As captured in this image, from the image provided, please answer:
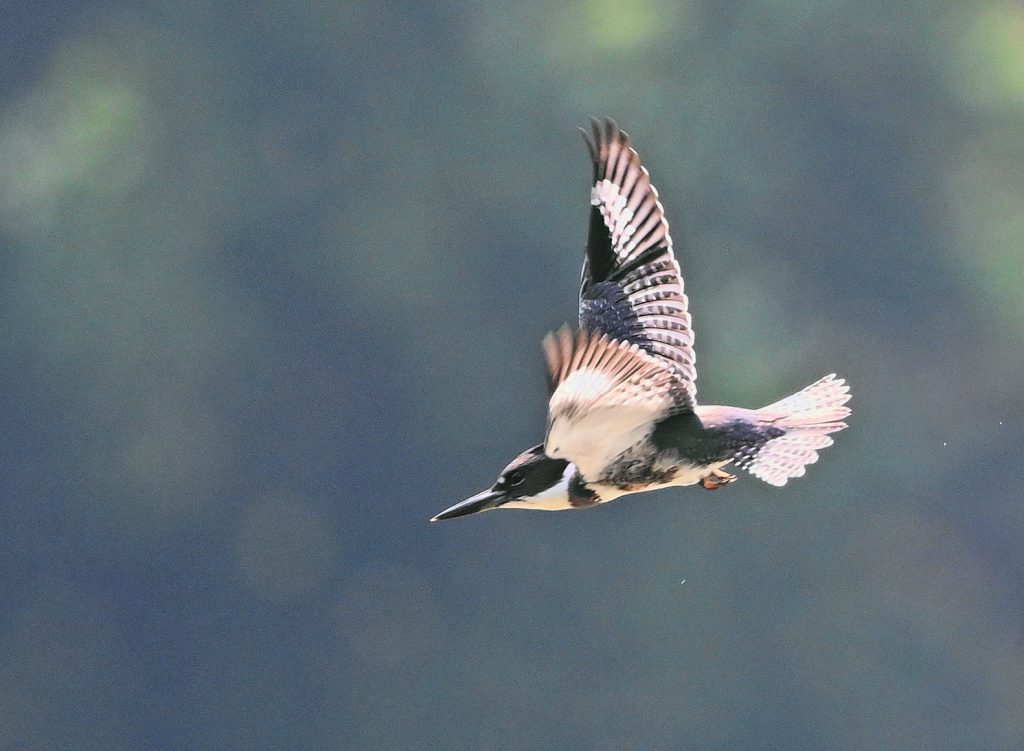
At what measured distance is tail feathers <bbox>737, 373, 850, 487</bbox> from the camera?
190cm

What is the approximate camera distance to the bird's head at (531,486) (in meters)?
1.92

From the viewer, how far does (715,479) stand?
6.55 ft

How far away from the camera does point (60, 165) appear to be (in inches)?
196

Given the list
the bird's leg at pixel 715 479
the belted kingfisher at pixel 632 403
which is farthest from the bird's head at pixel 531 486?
the bird's leg at pixel 715 479

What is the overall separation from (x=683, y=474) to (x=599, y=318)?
269 millimetres

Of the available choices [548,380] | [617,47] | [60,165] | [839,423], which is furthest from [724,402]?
[548,380]

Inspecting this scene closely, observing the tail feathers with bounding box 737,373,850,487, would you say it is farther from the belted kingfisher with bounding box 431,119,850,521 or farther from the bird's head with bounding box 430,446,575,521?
the bird's head with bounding box 430,446,575,521

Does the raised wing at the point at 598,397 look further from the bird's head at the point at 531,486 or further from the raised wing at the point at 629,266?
the raised wing at the point at 629,266

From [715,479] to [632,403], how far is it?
0.75 feet

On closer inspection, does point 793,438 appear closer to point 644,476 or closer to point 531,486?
point 644,476

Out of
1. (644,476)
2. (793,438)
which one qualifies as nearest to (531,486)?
(644,476)

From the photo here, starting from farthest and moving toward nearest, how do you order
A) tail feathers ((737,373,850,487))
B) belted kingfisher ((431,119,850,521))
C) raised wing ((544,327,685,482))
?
tail feathers ((737,373,850,487))
belted kingfisher ((431,119,850,521))
raised wing ((544,327,685,482))

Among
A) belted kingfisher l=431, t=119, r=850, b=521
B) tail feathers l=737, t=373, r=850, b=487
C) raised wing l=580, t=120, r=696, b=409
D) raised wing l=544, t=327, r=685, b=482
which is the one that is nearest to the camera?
raised wing l=544, t=327, r=685, b=482

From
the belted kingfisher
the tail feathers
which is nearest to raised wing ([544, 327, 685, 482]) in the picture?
the belted kingfisher
